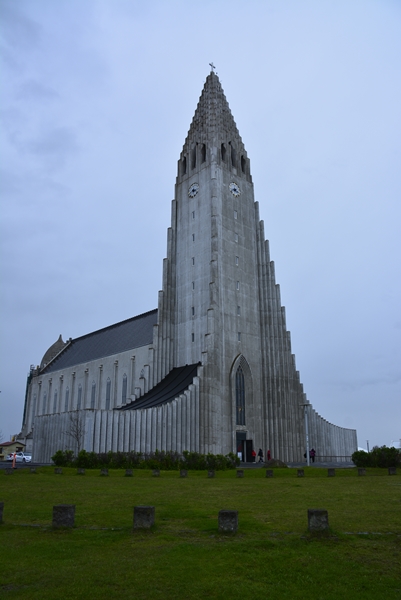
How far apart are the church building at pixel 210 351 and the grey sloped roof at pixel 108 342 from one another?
49 cm

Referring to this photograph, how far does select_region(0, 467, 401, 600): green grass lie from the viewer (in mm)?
7965

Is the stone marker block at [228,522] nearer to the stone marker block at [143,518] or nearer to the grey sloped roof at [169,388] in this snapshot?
the stone marker block at [143,518]

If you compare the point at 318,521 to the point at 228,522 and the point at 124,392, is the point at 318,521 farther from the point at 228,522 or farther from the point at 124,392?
the point at 124,392

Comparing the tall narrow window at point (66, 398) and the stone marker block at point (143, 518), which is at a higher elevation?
the tall narrow window at point (66, 398)

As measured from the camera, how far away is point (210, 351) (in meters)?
51.4

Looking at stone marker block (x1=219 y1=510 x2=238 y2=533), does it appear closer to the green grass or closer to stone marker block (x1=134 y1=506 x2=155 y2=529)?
the green grass

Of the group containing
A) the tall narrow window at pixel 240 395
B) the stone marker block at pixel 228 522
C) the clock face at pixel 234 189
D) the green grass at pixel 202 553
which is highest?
the clock face at pixel 234 189

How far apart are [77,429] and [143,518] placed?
32.4 metres

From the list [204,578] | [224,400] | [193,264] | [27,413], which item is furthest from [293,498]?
[27,413]

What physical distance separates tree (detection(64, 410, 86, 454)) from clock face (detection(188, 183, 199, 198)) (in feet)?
101

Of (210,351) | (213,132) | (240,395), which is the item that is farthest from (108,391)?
(213,132)

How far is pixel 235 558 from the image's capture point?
30.9 feet

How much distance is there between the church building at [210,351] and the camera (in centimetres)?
4725

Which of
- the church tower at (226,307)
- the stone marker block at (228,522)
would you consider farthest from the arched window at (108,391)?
the stone marker block at (228,522)
